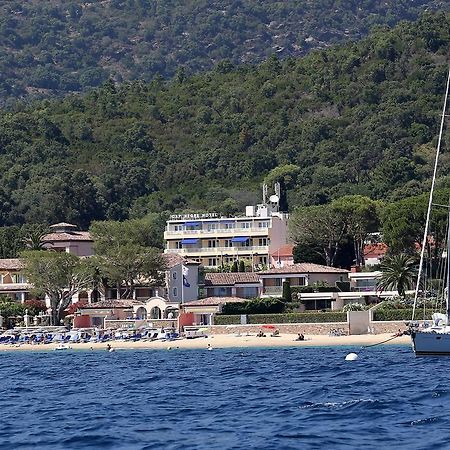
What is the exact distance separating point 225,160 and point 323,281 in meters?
81.4

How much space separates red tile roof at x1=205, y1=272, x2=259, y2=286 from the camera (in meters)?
119

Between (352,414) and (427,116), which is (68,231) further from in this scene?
(352,414)

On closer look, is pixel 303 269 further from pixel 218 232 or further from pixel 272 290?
Result: pixel 218 232

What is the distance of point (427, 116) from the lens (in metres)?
196

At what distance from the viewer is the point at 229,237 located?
139m

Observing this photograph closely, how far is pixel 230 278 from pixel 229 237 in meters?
18.7

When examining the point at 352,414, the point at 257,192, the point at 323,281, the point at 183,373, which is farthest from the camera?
the point at 257,192

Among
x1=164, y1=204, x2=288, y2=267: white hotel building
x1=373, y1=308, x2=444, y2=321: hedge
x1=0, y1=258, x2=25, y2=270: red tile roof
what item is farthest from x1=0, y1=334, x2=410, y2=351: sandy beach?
x1=164, y1=204, x2=288, y2=267: white hotel building

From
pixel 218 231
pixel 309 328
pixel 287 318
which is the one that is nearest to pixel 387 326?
pixel 309 328

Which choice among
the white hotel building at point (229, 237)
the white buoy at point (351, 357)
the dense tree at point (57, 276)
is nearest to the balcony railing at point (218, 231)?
the white hotel building at point (229, 237)

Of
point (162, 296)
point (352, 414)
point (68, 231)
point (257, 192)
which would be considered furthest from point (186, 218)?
point (352, 414)

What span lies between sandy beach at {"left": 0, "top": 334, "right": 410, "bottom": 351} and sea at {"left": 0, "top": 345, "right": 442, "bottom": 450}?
9.09 metres

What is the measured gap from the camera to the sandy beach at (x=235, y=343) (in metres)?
93.9

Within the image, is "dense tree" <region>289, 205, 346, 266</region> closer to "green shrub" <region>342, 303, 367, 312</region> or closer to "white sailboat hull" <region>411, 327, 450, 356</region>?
"green shrub" <region>342, 303, 367, 312</region>
